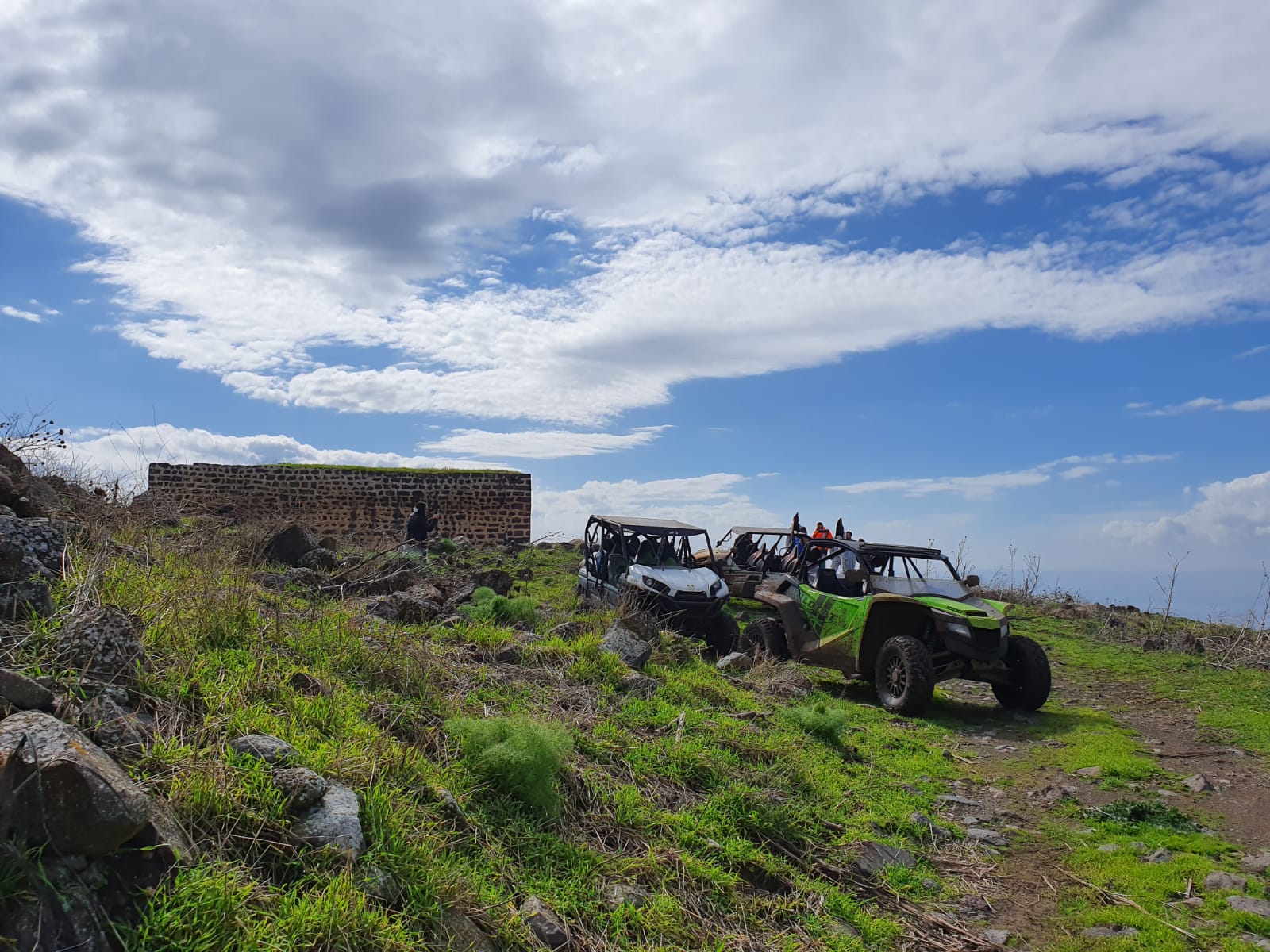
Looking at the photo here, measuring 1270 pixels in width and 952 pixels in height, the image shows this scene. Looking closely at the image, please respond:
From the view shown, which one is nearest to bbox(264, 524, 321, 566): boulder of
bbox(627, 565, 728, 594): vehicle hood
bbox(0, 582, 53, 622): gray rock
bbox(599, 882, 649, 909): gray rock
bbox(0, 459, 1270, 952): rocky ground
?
bbox(0, 459, 1270, 952): rocky ground

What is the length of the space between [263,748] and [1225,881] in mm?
5504

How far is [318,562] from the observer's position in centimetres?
1056

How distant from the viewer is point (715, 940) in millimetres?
4082

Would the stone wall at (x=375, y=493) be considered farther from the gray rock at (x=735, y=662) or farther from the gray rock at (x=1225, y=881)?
the gray rock at (x=1225, y=881)

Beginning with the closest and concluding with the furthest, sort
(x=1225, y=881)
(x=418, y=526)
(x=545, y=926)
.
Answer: (x=545, y=926) < (x=1225, y=881) < (x=418, y=526)

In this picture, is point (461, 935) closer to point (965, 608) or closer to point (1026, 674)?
point (965, 608)

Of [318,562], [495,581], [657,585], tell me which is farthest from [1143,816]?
[318,562]

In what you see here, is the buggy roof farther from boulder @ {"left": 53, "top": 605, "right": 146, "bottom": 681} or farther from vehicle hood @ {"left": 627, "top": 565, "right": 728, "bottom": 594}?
boulder @ {"left": 53, "top": 605, "right": 146, "bottom": 681}

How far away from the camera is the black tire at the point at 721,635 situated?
11.7 meters

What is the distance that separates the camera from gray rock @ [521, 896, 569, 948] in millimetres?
3705

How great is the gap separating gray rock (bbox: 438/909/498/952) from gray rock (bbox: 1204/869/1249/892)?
4.32m

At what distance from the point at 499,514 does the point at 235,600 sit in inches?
893

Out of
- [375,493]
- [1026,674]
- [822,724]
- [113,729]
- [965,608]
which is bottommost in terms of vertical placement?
[822,724]

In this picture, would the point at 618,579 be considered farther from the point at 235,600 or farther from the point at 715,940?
the point at 715,940
